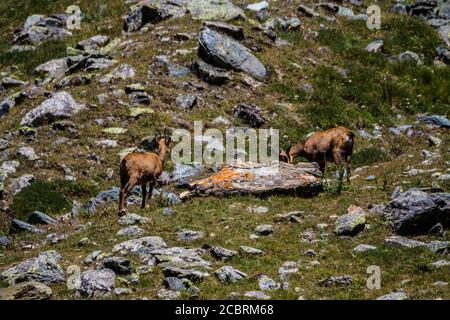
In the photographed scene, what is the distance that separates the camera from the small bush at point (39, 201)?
19.6 meters

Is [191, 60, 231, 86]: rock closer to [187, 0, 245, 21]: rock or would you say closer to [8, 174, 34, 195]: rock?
[187, 0, 245, 21]: rock

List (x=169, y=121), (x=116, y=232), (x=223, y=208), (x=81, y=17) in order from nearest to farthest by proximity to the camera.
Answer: (x=116, y=232) < (x=223, y=208) < (x=169, y=121) < (x=81, y=17)

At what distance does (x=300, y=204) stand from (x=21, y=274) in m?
7.44

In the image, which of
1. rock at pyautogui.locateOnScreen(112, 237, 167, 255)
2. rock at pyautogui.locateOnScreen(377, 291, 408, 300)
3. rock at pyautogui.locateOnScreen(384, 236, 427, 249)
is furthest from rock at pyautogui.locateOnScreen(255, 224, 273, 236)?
rock at pyautogui.locateOnScreen(377, 291, 408, 300)

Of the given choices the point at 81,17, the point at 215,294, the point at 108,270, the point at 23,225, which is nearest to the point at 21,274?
the point at 108,270

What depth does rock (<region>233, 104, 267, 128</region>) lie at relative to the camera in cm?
2550

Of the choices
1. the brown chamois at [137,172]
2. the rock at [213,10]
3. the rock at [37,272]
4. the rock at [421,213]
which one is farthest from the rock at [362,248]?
the rock at [213,10]

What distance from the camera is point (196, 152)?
76.4ft

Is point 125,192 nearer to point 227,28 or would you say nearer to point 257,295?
point 257,295

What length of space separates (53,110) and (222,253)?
12.9 meters

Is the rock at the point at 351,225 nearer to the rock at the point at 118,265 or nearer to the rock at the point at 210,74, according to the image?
the rock at the point at 118,265

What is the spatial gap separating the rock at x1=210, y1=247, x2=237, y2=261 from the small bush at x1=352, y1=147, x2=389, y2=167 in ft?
32.3

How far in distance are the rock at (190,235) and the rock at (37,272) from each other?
2.70 m
